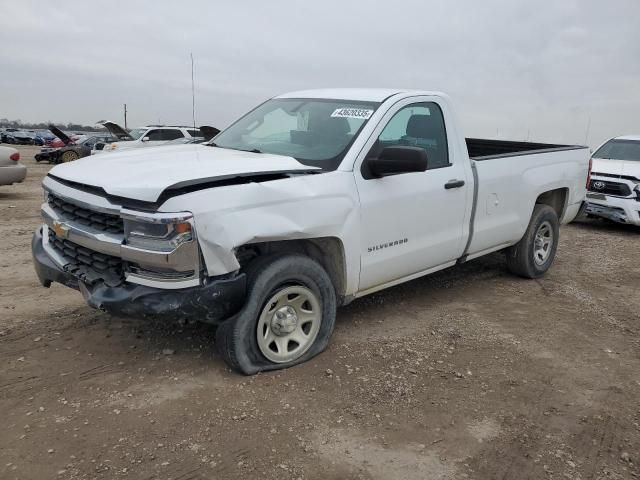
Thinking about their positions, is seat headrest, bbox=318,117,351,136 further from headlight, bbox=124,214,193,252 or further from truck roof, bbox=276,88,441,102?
headlight, bbox=124,214,193,252

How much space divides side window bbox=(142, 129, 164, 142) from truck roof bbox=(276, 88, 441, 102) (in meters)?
14.4

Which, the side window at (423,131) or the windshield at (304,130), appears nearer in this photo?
the windshield at (304,130)

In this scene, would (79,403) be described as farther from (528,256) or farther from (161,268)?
(528,256)

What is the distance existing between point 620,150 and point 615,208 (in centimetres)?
180

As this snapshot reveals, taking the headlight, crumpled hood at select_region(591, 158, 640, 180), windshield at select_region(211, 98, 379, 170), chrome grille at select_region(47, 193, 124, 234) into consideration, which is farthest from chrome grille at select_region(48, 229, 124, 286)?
crumpled hood at select_region(591, 158, 640, 180)

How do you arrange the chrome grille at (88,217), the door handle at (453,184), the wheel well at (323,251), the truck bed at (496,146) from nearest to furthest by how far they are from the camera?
the chrome grille at (88,217) < the wheel well at (323,251) < the door handle at (453,184) < the truck bed at (496,146)

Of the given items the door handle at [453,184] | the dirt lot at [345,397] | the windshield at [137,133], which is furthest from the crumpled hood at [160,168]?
the windshield at [137,133]

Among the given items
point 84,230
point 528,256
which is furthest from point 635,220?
point 84,230

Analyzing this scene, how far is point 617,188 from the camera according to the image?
9.54 metres

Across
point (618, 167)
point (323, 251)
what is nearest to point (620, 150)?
point (618, 167)

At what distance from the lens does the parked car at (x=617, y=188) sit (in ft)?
30.7

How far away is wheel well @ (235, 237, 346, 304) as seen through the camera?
12.3 ft

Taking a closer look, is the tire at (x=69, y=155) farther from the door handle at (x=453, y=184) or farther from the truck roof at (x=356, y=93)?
the door handle at (x=453, y=184)

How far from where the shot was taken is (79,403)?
11.0ft
